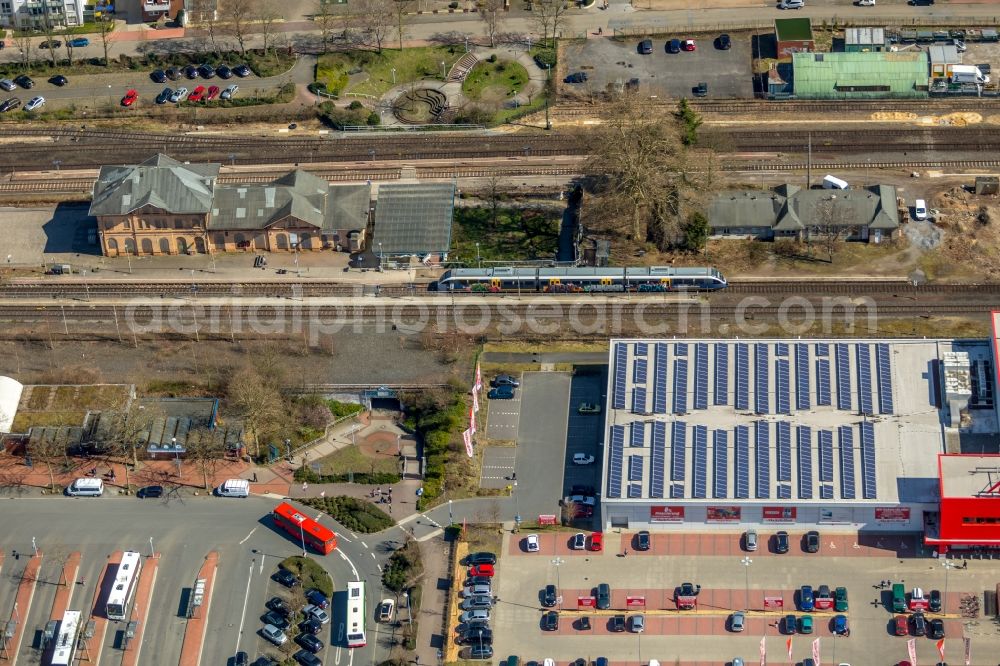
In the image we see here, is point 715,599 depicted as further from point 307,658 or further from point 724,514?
point 307,658

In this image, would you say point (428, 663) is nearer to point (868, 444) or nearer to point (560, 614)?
point (560, 614)

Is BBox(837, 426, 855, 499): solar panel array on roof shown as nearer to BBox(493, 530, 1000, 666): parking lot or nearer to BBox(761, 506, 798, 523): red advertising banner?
BBox(493, 530, 1000, 666): parking lot

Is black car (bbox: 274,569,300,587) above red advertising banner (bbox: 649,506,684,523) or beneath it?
beneath

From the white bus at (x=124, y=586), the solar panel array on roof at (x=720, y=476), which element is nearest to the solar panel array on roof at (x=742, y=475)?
the solar panel array on roof at (x=720, y=476)

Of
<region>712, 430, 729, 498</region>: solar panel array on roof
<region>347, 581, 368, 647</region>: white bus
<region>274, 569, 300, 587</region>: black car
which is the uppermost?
<region>712, 430, 729, 498</region>: solar panel array on roof

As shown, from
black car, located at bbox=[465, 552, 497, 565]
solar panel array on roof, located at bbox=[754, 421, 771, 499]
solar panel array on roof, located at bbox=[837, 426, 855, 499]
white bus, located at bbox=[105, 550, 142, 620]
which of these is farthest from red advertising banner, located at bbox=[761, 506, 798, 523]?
white bus, located at bbox=[105, 550, 142, 620]

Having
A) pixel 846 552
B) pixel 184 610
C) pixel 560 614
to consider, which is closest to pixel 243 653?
pixel 184 610

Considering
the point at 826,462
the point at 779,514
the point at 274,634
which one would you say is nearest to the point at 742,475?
the point at 779,514

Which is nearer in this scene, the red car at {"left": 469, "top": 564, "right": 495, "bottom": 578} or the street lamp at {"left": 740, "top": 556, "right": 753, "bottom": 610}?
the street lamp at {"left": 740, "top": 556, "right": 753, "bottom": 610}
